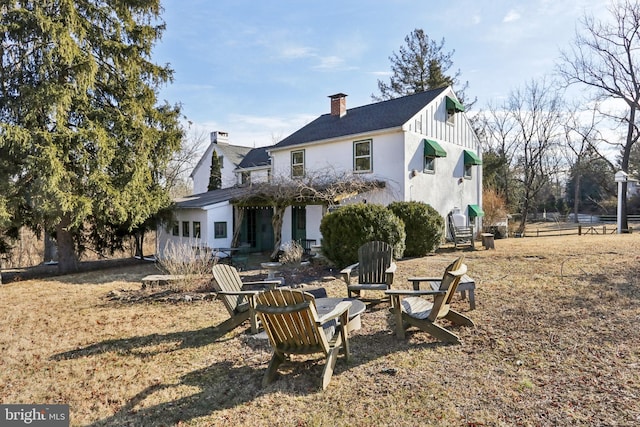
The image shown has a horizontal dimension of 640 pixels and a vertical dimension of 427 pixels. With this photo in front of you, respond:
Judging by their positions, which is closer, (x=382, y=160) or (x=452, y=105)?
(x=382, y=160)

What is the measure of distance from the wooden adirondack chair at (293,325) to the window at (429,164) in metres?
13.2

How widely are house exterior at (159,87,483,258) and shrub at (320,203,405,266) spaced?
4.57 m

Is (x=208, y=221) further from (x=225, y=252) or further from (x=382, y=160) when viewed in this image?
(x=382, y=160)

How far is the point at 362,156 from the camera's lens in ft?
52.7

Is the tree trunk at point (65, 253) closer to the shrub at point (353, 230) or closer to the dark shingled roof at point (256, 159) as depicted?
the shrub at point (353, 230)

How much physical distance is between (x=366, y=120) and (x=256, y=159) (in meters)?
10.0

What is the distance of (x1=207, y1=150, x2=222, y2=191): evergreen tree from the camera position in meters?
25.4

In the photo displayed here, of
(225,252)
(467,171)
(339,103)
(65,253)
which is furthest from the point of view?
(467,171)

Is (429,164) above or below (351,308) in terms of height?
above

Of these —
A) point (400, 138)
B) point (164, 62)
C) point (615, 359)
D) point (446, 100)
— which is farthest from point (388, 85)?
point (615, 359)

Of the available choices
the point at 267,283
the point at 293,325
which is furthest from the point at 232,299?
the point at 293,325

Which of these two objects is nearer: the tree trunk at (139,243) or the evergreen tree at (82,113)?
the evergreen tree at (82,113)

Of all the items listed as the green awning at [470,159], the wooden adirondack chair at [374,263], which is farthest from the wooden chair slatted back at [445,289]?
the green awning at [470,159]

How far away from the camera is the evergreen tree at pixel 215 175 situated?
25406mm
